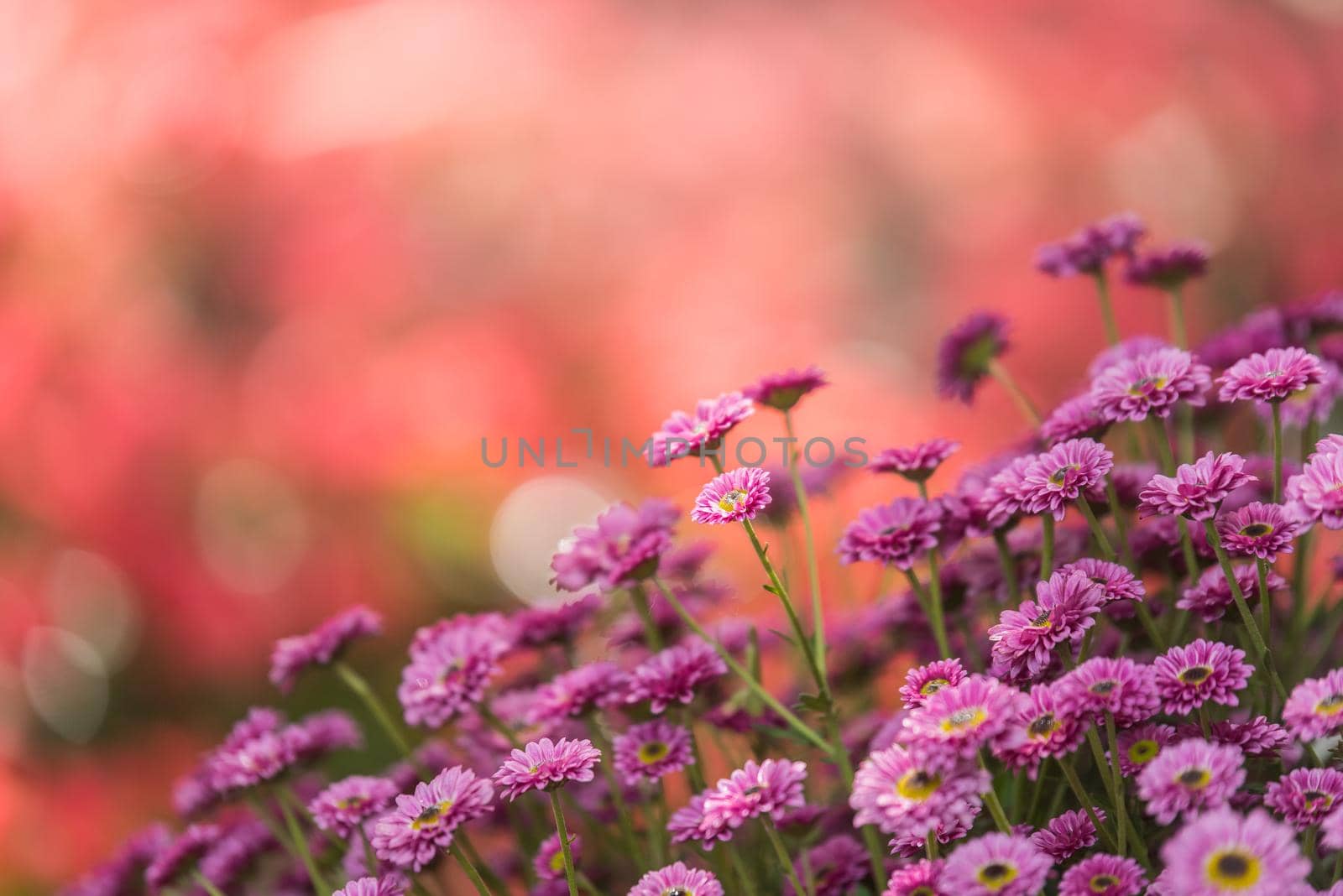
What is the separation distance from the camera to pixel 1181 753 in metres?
0.35

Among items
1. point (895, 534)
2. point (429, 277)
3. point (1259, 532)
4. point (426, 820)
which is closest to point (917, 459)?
point (895, 534)

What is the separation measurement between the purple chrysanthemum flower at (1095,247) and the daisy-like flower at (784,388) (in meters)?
0.20

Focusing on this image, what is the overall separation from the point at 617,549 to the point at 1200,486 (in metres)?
0.26

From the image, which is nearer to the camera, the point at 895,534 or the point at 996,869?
the point at 996,869

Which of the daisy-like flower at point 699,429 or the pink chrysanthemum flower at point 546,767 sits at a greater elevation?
the daisy-like flower at point 699,429

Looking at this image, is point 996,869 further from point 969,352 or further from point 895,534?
point 969,352

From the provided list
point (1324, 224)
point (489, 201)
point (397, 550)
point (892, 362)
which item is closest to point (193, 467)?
point (397, 550)

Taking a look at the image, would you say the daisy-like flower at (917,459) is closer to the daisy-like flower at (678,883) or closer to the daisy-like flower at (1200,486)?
the daisy-like flower at (1200,486)

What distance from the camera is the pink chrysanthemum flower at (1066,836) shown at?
0.39 meters

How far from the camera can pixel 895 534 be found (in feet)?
1.58

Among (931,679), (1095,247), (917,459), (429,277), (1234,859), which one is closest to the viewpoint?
(1234,859)

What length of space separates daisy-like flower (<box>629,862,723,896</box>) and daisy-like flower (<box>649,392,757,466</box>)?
17 cm

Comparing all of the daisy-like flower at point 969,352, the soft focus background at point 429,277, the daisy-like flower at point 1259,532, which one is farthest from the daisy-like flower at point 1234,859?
the soft focus background at point 429,277

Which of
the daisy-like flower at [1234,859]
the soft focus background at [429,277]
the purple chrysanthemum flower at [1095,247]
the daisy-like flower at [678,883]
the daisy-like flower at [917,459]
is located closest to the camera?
the daisy-like flower at [1234,859]
